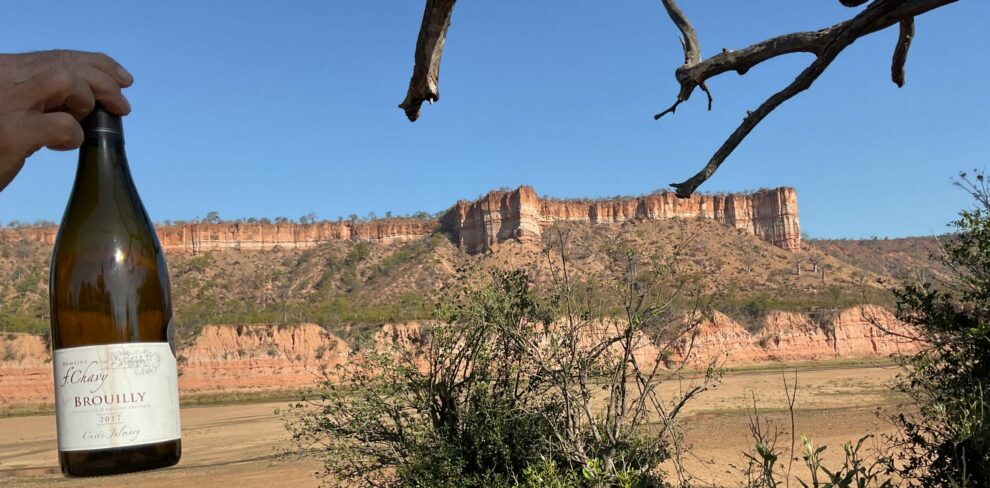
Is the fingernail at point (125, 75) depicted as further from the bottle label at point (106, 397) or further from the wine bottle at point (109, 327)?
the bottle label at point (106, 397)

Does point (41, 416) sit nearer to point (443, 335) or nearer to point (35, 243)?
point (443, 335)

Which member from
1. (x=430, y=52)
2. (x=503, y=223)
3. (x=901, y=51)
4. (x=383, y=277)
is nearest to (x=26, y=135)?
(x=430, y=52)

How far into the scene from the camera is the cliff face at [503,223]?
265ft

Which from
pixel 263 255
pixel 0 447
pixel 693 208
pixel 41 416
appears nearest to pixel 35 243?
pixel 263 255

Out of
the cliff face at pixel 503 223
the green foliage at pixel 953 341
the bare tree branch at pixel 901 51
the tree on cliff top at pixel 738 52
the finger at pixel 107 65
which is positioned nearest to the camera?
the finger at pixel 107 65

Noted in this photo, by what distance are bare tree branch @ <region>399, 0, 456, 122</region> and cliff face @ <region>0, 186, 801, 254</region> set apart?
245 feet

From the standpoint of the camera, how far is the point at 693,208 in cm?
8881

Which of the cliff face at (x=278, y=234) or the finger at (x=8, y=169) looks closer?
the finger at (x=8, y=169)

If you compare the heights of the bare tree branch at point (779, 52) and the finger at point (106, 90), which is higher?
the bare tree branch at point (779, 52)

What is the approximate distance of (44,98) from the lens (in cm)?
116

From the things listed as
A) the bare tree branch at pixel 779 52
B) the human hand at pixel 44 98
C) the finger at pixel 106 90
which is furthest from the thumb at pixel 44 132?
the bare tree branch at pixel 779 52

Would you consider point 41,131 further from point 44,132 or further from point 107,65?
point 107,65

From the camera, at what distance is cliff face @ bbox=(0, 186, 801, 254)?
80.9 meters

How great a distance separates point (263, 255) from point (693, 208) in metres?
51.2
